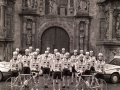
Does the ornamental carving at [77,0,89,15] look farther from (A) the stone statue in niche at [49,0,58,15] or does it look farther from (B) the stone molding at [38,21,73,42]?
(A) the stone statue in niche at [49,0,58,15]

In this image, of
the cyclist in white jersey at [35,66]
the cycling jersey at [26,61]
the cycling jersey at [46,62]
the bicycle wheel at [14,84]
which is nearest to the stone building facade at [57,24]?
the bicycle wheel at [14,84]

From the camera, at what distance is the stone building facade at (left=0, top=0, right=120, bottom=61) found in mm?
16188

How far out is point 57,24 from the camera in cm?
1673

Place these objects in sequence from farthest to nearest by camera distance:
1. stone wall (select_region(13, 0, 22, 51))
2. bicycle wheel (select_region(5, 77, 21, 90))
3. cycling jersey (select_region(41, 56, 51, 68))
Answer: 1. stone wall (select_region(13, 0, 22, 51))
2. cycling jersey (select_region(41, 56, 51, 68))
3. bicycle wheel (select_region(5, 77, 21, 90))

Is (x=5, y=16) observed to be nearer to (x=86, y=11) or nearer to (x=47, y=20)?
(x=47, y=20)

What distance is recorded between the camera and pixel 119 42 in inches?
582

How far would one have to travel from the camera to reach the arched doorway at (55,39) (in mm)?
16828

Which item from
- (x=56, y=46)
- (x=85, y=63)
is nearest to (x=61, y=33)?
(x=56, y=46)

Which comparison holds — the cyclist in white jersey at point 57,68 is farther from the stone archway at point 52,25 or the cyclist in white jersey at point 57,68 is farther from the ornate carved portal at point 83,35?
the stone archway at point 52,25

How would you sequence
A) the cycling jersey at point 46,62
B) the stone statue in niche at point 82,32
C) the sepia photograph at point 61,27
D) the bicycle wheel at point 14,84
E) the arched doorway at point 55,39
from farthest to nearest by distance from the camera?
the arched doorway at point 55,39
the stone statue in niche at point 82,32
the sepia photograph at point 61,27
the cycling jersey at point 46,62
the bicycle wheel at point 14,84

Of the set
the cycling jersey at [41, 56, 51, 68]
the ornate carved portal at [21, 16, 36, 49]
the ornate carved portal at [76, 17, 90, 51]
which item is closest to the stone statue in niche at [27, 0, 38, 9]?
the ornate carved portal at [21, 16, 36, 49]

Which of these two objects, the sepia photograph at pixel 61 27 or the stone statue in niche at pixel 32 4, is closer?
the sepia photograph at pixel 61 27

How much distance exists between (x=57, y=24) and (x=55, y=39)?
4.11 feet

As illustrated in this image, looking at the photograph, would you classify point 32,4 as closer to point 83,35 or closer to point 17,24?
point 17,24
